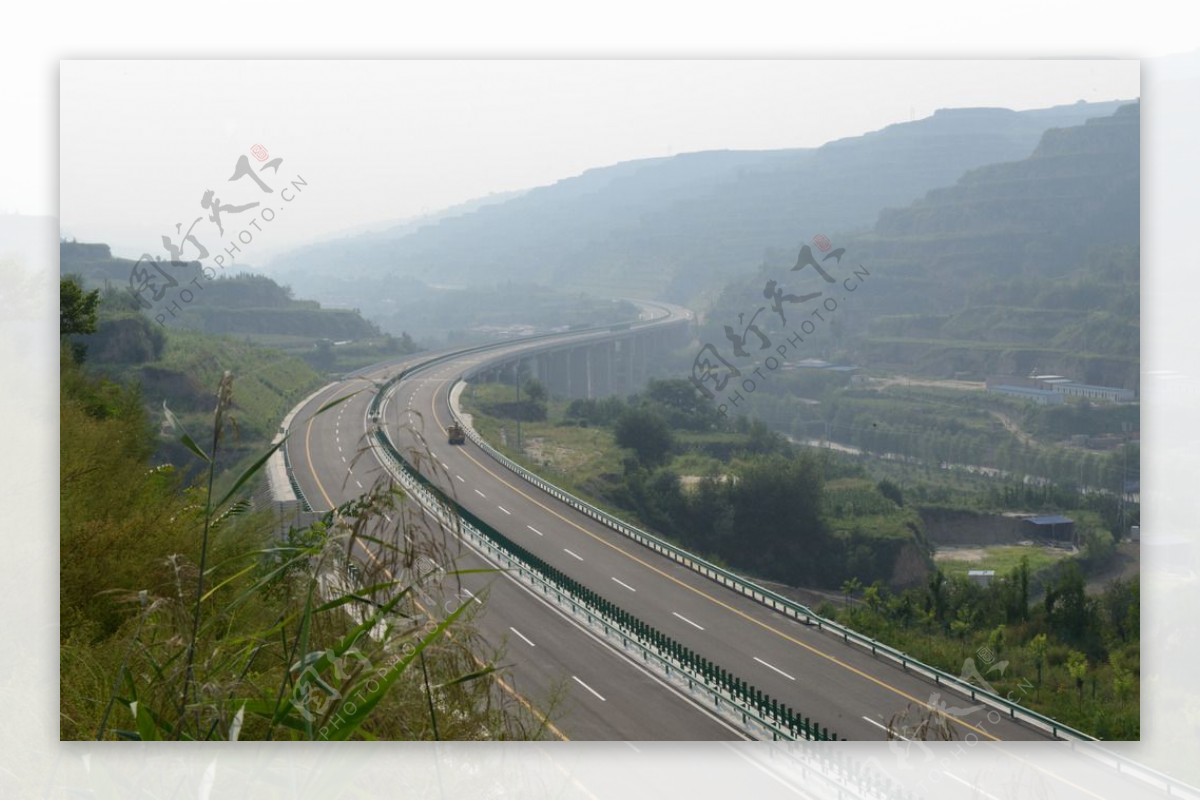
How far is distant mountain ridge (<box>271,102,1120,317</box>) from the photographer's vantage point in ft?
57.6

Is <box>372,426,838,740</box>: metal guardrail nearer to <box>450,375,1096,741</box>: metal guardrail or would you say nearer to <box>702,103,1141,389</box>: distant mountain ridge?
<box>450,375,1096,741</box>: metal guardrail

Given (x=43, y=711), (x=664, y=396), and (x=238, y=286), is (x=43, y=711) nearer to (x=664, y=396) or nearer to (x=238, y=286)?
(x=238, y=286)

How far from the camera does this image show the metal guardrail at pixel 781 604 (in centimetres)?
816

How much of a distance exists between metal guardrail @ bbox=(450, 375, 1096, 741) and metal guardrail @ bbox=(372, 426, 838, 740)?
3.77 feet

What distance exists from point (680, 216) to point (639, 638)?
37142 mm

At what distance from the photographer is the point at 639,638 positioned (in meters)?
9.30

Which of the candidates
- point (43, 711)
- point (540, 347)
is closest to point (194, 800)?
point (43, 711)

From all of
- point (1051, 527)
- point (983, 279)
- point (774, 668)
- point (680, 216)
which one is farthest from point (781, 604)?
point (680, 216)

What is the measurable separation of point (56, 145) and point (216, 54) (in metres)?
A: 1.58

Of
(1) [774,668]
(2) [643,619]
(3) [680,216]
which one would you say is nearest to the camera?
(1) [774,668]

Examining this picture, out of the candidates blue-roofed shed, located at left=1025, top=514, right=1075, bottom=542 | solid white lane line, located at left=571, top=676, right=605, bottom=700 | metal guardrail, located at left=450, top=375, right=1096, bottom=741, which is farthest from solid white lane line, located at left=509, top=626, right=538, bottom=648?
blue-roofed shed, located at left=1025, top=514, right=1075, bottom=542

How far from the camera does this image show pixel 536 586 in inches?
396

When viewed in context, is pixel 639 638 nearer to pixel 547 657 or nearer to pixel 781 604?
pixel 547 657

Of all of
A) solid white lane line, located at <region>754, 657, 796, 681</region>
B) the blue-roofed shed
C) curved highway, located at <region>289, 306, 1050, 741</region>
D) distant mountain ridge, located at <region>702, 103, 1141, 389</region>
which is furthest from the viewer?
distant mountain ridge, located at <region>702, 103, 1141, 389</region>
